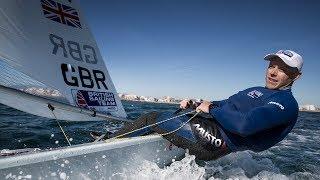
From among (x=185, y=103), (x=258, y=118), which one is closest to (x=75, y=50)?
(x=185, y=103)

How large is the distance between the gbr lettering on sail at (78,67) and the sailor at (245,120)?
1.26m

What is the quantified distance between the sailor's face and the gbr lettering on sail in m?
2.67

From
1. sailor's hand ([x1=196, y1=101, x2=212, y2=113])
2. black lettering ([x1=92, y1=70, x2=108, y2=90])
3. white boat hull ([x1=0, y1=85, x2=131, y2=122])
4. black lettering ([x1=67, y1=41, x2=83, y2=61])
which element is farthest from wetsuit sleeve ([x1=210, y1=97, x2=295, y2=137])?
black lettering ([x1=67, y1=41, x2=83, y2=61])

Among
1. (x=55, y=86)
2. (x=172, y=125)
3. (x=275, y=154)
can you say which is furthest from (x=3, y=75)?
(x=275, y=154)

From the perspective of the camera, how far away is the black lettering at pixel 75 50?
4734 millimetres

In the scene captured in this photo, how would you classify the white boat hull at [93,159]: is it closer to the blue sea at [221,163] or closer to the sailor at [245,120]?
the blue sea at [221,163]

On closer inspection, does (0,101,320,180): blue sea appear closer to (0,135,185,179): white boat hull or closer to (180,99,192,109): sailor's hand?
(0,135,185,179): white boat hull

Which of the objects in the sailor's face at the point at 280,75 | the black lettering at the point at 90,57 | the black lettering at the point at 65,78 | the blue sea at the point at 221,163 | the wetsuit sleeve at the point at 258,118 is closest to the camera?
the wetsuit sleeve at the point at 258,118

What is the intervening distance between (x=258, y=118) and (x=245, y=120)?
126 mm

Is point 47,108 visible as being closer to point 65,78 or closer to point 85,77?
point 65,78

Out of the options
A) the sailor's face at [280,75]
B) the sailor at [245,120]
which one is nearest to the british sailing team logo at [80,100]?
the sailor at [245,120]

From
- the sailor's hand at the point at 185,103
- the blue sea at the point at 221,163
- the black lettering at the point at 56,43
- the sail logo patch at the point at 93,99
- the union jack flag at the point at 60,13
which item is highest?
the union jack flag at the point at 60,13

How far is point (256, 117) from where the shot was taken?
3.06m

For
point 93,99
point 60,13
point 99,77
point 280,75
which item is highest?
point 60,13
